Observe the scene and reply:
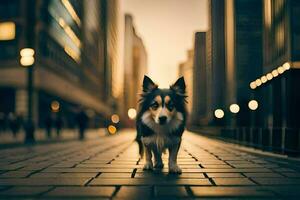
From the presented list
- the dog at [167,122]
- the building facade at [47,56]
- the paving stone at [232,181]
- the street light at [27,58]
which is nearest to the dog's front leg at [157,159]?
the dog at [167,122]

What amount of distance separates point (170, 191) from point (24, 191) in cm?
190

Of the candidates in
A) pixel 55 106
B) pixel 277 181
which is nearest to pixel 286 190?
pixel 277 181

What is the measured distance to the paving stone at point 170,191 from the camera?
580 centimetres

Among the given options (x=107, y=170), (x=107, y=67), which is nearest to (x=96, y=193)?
(x=107, y=170)

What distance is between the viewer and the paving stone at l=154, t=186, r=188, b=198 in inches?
228

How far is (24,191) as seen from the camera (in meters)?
6.07

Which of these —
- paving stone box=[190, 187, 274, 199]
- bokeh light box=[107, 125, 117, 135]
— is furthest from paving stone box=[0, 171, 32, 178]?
bokeh light box=[107, 125, 117, 135]

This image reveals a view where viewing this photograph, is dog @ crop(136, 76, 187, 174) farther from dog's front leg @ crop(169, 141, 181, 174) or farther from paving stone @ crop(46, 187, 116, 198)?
paving stone @ crop(46, 187, 116, 198)

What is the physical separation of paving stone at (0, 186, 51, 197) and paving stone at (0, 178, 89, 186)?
1.37ft

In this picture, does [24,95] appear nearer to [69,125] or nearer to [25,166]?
[69,125]

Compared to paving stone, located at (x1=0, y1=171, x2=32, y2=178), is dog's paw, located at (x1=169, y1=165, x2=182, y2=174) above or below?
above

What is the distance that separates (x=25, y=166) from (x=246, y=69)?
9.31 metres

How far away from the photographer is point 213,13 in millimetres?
11719

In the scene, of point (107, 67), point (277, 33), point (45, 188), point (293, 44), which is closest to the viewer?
point (45, 188)
